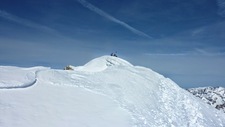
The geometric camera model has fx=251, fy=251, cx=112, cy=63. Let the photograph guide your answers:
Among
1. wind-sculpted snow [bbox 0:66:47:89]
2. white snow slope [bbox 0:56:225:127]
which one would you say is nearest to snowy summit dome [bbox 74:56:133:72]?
white snow slope [bbox 0:56:225:127]

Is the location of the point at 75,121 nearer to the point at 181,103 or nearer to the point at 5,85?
the point at 5,85

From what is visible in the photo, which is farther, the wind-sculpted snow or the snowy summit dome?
the snowy summit dome

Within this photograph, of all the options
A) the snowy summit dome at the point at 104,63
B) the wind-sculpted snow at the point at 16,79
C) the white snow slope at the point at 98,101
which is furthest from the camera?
the snowy summit dome at the point at 104,63

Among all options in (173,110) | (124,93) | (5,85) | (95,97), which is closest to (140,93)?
(124,93)

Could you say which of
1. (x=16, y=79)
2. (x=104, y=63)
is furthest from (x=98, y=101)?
(x=104, y=63)

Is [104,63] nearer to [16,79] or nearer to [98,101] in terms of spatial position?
[98,101]

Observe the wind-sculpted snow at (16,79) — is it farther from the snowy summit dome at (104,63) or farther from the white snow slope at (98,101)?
the snowy summit dome at (104,63)

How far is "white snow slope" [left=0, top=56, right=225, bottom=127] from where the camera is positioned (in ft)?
42.2

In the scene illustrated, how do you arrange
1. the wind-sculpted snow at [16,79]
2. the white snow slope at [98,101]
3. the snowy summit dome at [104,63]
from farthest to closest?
the snowy summit dome at [104,63], the wind-sculpted snow at [16,79], the white snow slope at [98,101]

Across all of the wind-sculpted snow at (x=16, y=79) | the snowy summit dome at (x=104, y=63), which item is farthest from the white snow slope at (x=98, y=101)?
the snowy summit dome at (x=104, y=63)

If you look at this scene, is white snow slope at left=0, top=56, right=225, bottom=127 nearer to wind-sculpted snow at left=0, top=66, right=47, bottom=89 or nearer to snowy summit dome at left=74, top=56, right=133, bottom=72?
wind-sculpted snow at left=0, top=66, right=47, bottom=89

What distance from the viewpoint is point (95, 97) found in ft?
55.0

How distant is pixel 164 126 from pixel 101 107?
399 centimetres

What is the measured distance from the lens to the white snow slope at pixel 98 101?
42.2ft
